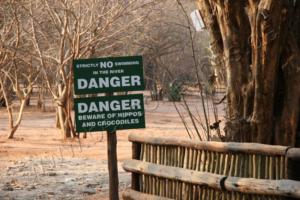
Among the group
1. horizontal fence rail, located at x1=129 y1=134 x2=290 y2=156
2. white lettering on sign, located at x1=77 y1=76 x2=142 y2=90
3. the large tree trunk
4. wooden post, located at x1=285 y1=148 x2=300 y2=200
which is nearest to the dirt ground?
horizontal fence rail, located at x1=129 y1=134 x2=290 y2=156

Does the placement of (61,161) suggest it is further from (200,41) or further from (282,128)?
(200,41)

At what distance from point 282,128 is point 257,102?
415 mm

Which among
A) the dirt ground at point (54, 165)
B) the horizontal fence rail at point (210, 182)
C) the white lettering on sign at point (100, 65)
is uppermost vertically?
the white lettering on sign at point (100, 65)

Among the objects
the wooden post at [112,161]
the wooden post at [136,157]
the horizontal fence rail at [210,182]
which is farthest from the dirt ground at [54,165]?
the horizontal fence rail at [210,182]

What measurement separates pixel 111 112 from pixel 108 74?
418mm

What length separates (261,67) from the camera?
704 cm

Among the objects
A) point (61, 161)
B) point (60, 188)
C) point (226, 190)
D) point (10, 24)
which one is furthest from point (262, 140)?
point (10, 24)

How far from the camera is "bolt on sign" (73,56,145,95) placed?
7.48 metres

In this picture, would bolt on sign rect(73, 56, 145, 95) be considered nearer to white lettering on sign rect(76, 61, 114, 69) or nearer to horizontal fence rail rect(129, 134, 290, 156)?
white lettering on sign rect(76, 61, 114, 69)

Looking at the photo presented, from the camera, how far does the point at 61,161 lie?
1596cm

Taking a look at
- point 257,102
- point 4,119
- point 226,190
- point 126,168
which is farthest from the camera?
point 4,119

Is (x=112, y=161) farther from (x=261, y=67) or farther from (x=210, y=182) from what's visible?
(x=261, y=67)

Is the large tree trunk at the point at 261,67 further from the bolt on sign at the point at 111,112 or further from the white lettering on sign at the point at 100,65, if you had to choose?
the white lettering on sign at the point at 100,65

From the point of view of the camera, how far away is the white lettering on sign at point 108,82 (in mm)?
7480
